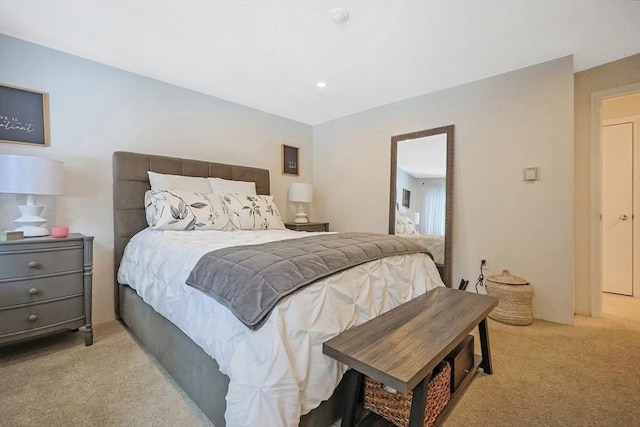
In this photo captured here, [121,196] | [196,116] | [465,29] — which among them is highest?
[465,29]

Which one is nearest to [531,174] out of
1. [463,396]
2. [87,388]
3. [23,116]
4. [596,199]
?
[596,199]

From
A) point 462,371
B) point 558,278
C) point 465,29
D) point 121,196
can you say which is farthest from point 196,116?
point 558,278

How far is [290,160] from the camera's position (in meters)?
4.12

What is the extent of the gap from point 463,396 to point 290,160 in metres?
3.37

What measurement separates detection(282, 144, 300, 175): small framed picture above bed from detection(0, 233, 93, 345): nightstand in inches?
98.8

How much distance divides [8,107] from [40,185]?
0.79 metres

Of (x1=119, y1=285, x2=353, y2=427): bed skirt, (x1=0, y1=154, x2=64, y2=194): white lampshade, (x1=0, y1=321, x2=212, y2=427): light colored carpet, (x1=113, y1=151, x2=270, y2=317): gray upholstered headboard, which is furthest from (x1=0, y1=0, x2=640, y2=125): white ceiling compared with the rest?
(x1=0, y1=321, x2=212, y2=427): light colored carpet

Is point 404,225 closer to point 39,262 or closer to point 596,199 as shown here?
point 596,199

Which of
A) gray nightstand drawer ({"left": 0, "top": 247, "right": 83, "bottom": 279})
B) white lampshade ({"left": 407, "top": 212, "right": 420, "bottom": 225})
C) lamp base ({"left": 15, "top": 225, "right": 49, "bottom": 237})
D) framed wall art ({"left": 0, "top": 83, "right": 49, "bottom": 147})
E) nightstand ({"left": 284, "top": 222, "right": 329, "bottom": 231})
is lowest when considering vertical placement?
gray nightstand drawer ({"left": 0, "top": 247, "right": 83, "bottom": 279})

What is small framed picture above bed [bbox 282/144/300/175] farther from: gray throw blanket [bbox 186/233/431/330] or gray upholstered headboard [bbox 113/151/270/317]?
gray throw blanket [bbox 186/233/431/330]

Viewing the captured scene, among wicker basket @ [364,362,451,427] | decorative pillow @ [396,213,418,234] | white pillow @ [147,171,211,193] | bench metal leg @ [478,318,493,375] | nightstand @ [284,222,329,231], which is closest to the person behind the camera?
wicker basket @ [364,362,451,427]

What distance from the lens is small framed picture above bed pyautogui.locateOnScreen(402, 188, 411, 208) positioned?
11.0 ft

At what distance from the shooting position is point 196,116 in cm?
310

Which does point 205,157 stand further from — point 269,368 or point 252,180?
point 269,368
